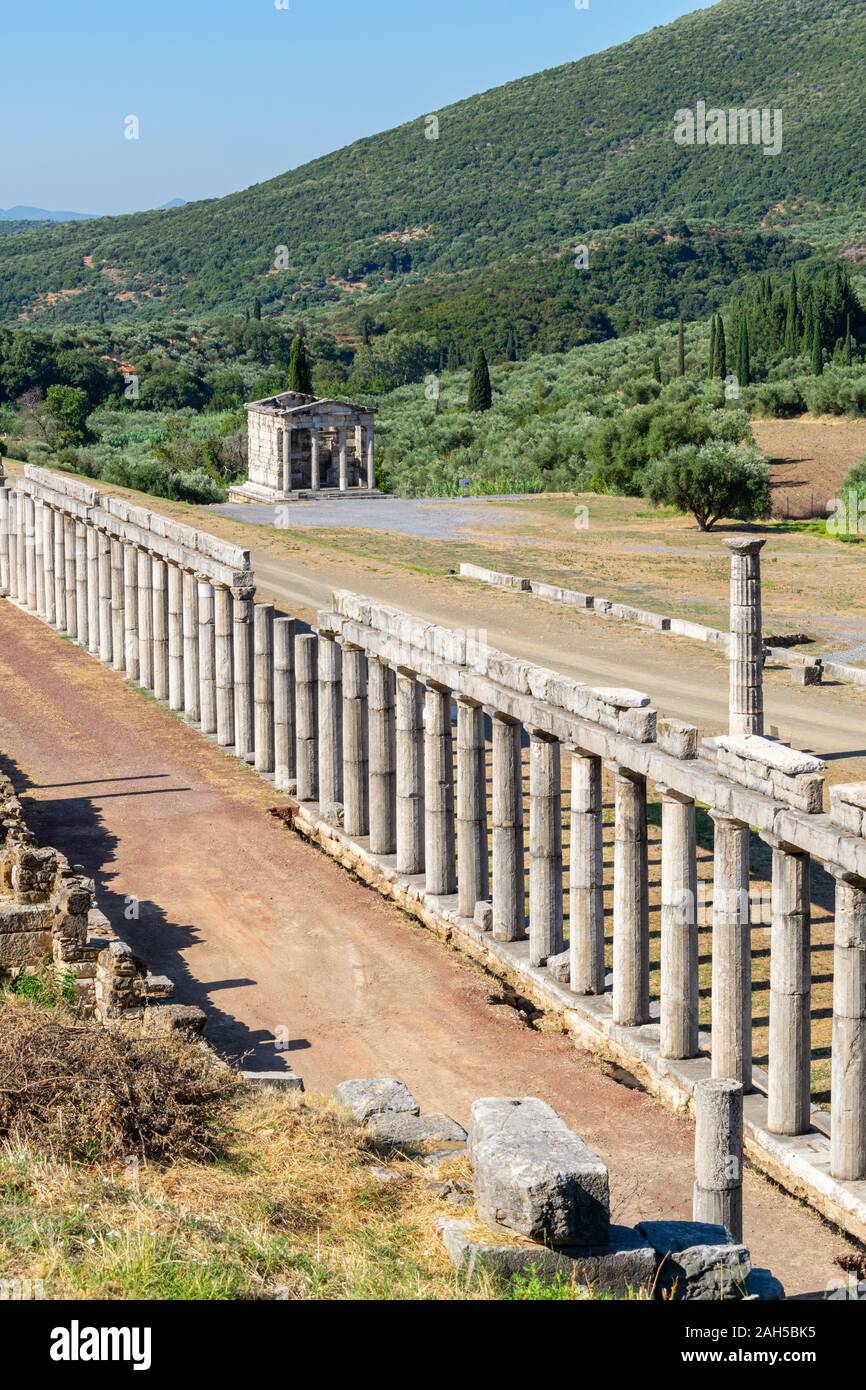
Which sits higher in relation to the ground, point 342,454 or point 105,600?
point 342,454

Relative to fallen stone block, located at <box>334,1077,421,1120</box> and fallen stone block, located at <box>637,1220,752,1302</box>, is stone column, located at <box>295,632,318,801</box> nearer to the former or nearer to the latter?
fallen stone block, located at <box>334,1077,421,1120</box>

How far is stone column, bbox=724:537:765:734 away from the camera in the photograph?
26.7 meters

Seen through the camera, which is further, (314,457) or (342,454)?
(342,454)

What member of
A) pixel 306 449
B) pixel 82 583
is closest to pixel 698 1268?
pixel 82 583

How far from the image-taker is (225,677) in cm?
3303

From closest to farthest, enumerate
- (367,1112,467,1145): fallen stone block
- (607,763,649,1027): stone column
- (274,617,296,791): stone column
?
1. (367,1112,467,1145): fallen stone block
2. (607,763,649,1027): stone column
3. (274,617,296,791): stone column

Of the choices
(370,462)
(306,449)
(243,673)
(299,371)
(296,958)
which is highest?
(299,371)

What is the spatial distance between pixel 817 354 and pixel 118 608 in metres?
62.3

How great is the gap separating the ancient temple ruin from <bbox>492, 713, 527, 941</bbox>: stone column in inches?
1958

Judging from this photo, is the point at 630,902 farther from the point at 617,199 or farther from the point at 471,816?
the point at 617,199

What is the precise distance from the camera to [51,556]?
4566 cm

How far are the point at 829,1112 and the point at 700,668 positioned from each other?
21288mm

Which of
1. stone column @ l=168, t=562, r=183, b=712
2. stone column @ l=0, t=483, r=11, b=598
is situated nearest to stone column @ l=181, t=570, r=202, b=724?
stone column @ l=168, t=562, r=183, b=712
